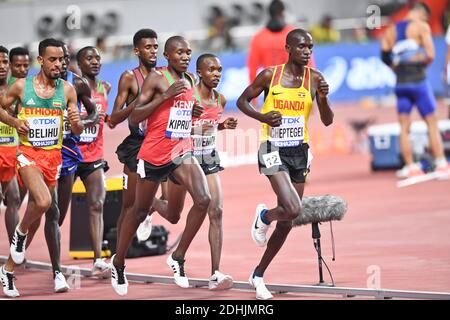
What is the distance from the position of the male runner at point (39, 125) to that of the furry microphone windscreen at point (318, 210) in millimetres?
2328

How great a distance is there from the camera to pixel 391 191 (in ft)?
61.2

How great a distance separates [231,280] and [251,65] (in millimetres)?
7065

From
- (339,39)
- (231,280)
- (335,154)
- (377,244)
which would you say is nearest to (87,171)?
(231,280)

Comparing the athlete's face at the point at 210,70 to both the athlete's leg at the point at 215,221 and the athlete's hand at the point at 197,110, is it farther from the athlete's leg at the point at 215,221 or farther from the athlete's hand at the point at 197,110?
the athlete's leg at the point at 215,221

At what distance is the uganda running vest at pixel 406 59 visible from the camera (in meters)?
19.6

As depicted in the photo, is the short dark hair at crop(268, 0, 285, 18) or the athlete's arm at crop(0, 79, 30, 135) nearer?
the athlete's arm at crop(0, 79, 30, 135)

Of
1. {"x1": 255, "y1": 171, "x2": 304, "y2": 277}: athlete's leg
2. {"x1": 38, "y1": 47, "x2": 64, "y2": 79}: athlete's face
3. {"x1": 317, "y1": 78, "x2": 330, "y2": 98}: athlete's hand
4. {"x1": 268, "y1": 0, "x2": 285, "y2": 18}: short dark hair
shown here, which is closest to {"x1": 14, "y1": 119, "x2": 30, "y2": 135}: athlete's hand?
{"x1": 38, "y1": 47, "x2": 64, "y2": 79}: athlete's face

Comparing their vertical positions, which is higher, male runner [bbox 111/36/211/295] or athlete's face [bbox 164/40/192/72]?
athlete's face [bbox 164/40/192/72]

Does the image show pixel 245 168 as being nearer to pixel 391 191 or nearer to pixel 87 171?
pixel 391 191

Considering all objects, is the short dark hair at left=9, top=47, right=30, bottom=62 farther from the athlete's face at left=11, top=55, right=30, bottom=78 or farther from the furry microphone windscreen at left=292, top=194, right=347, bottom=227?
the furry microphone windscreen at left=292, top=194, right=347, bottom=227

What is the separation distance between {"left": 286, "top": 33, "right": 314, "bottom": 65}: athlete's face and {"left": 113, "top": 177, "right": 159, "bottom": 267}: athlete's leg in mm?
1826

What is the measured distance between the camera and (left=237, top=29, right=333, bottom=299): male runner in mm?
10633

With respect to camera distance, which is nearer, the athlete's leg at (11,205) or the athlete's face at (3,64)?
the athlete's face at (3,64)

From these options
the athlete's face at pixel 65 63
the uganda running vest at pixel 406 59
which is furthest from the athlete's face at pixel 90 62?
the uganda running vest at pixel 406 59
